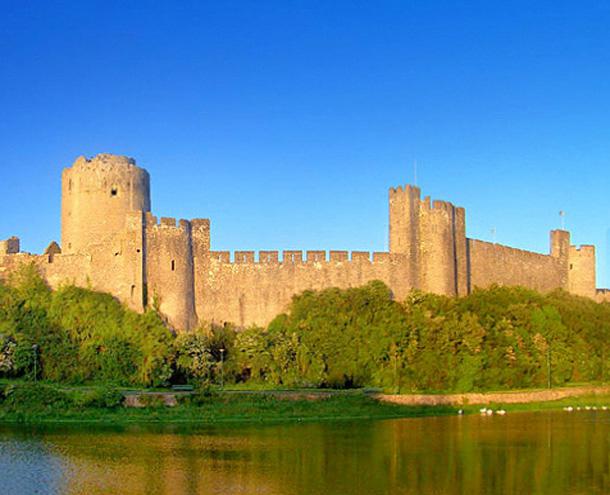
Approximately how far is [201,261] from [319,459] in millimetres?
10791

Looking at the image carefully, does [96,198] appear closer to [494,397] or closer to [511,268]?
[494,397]

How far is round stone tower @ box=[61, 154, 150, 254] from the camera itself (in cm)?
2825

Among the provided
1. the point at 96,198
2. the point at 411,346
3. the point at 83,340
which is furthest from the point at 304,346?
the point at 96,198

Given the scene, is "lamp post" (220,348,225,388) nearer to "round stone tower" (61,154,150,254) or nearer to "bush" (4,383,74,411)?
"bush" (4,383,74,411)

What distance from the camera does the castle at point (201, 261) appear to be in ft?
83.6

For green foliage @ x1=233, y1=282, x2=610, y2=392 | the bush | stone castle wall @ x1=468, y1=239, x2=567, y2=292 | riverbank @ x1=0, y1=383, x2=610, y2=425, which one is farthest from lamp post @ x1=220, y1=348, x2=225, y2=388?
stone castle wall @ x1=468, y1=239, x2=567, y2=292

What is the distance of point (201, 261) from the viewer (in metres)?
26.3

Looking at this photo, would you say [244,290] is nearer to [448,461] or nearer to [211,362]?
[211,362]

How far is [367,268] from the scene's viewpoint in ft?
86.8

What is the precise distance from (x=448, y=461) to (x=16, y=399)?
10.1m

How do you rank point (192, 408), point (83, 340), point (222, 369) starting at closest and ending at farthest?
point (192, 408)
point (222, 369)
point (83, 340)

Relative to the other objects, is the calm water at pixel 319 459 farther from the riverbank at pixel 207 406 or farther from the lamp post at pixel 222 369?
the lamp post at pixel 222 369

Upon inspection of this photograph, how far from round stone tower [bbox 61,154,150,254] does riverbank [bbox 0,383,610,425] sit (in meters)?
6.53

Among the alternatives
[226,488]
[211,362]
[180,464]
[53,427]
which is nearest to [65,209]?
[211,362]
